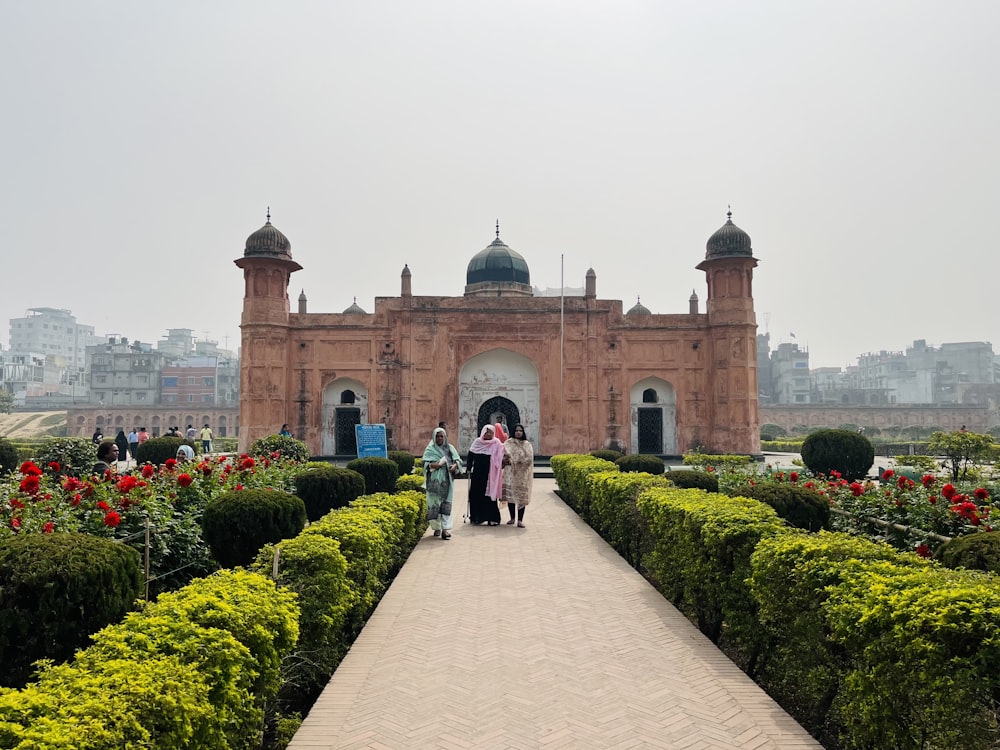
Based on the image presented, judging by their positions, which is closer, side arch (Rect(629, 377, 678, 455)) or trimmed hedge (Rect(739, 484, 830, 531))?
trimmed hedge (Rect(739, 484, 830, 531))

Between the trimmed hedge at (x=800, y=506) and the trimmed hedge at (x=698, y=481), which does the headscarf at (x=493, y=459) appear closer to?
the trimmed hedge at (x=698, y=481)

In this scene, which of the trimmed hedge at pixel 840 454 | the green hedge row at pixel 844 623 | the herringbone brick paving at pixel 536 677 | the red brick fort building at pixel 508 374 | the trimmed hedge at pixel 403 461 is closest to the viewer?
Answer: the green hedge row at pixel 844 623

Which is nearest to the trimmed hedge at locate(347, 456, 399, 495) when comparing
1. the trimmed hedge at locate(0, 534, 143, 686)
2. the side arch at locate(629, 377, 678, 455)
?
the trimmed hedge at locate(0, 534, 143, 686)

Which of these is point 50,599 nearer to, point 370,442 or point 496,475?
point 496,475

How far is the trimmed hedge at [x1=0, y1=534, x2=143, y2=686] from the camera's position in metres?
3.57

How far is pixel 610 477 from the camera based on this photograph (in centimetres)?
997

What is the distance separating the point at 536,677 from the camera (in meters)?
4.37

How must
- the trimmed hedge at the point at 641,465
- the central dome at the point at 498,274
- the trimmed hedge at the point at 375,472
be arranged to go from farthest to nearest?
the central dome at the point at 498,274 → the trimmed hedge at the point at 641,465 → the trimmed hedge at the point at 375,472

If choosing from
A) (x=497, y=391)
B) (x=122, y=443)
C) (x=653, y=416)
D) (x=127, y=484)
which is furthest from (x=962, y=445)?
(x=122, y=443)

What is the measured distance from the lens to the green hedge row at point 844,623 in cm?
273

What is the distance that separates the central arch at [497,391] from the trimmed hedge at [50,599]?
69.7 ft

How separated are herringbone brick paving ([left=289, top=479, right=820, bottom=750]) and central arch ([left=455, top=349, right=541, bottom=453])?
1802 cm

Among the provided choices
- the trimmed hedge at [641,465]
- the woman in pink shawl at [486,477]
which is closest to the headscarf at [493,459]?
the woman in pink shawl at [486,477]

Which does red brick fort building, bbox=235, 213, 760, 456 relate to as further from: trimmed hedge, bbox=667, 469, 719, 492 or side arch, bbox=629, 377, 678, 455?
trimmed hedge, bbox=667, 469, 719, 492
